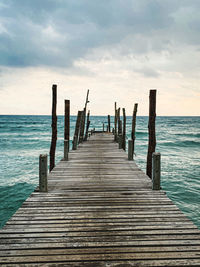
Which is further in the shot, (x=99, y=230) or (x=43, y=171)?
(x=43, y=171)

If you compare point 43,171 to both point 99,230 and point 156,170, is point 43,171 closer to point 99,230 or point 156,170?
point 99,230

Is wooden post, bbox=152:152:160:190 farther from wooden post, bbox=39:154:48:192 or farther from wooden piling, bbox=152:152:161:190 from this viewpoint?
wooden post, bbox=39:154:48:192

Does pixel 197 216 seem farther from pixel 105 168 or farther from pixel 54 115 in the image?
pixel 54 115

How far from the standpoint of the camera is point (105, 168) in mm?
7863

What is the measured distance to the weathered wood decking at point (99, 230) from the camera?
9.13 ft

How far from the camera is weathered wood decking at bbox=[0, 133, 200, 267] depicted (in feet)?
9.13

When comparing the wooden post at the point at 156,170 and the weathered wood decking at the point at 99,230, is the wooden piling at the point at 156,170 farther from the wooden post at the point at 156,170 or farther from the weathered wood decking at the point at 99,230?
the weathered wood decking at the point at 99,230

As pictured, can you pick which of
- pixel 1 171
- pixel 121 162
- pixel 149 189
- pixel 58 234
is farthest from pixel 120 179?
pixel 1 171

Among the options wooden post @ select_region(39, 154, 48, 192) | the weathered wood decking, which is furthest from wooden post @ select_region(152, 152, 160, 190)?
wooden post @ select_region(39, 154, 48, 192)

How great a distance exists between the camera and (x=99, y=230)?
3439mm

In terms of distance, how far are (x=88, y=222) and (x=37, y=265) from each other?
1.22 m

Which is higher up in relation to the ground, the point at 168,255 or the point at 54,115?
the point at 54,115

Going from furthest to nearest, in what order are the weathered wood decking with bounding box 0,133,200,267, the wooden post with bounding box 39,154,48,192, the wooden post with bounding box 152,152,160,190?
the wooden post with bounding box 152,152,160,190 < the wooden post with bounding box 39,154,48,192 < the weathered wood decking with bounding box 0,133,200,267

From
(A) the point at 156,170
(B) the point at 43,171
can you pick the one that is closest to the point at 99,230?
(B) the point at 43,171
